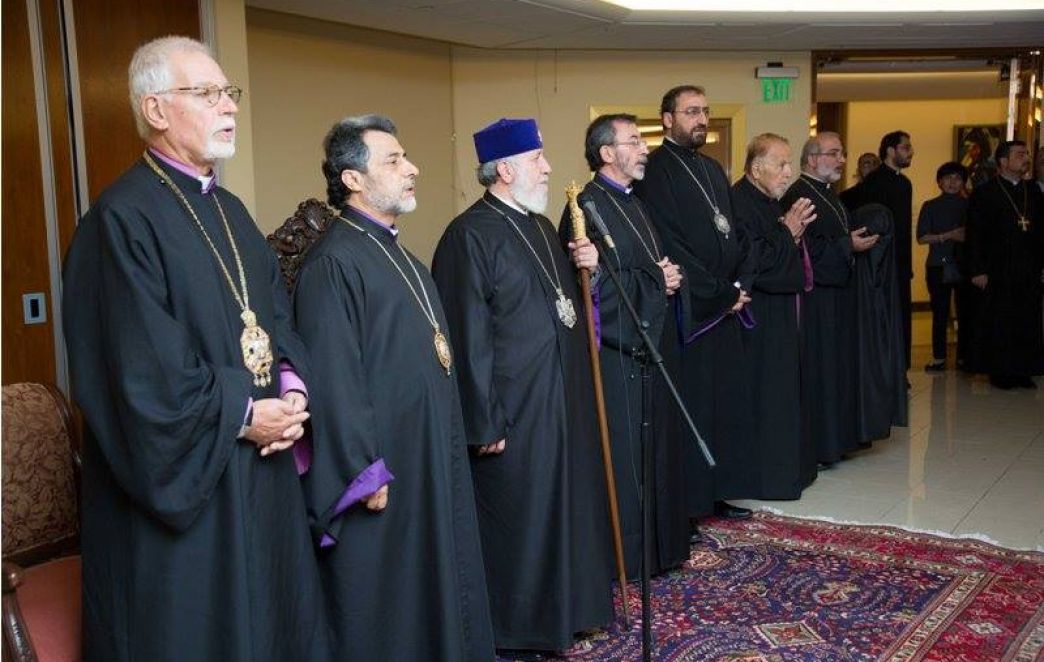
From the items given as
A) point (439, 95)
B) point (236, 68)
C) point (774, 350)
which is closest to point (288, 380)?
point (236, 68)

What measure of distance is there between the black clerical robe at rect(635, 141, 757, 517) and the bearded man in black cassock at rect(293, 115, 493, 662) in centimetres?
178

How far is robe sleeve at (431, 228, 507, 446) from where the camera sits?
318 cm

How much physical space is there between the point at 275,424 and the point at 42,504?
88 cm

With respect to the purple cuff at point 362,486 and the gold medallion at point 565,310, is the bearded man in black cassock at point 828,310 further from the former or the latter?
the purple cuff at point 362,486

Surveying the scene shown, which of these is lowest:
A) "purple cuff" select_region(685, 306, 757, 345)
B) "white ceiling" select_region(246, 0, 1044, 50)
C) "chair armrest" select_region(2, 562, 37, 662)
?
"chair armrest" select_region(2, 562, 37, 662)

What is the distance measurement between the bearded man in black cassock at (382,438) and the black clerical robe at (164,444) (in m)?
0.31

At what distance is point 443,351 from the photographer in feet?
9.43

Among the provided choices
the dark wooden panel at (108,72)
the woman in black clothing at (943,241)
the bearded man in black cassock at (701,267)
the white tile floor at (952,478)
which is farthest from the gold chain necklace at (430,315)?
the woman in black clothing at (943,241)

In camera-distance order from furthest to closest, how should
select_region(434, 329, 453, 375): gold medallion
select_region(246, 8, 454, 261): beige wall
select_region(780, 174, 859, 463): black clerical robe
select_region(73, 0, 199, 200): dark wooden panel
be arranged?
select_region(246, 8, 454, 261): beige wall
select_region(780, 174, 859, 463): black clerical robe
select_region(73, 0, 199, 200): dark wooden panel
select_region(434, 329, 453, 375): gold medallion

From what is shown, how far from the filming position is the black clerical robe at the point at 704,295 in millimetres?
4523

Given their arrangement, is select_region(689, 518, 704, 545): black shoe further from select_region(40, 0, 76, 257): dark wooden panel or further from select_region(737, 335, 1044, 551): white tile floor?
select_region(40, 0, 76, 257): dark wooden panel

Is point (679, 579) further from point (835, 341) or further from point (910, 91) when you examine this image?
point (910, 91)

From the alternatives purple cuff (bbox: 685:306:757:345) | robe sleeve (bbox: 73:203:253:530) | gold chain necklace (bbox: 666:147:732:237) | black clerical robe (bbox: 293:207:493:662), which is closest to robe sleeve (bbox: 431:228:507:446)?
black clerical robe (bbox: 293:207:493:662)

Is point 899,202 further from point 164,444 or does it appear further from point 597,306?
point 164,444
